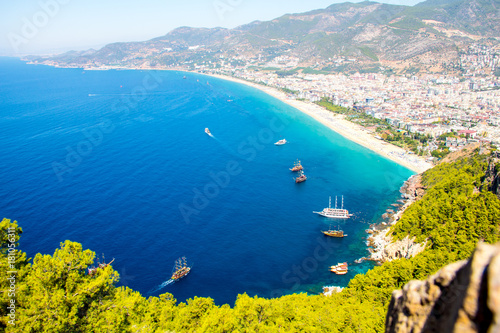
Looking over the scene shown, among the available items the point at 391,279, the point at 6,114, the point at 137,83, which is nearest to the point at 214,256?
the point at 391,279

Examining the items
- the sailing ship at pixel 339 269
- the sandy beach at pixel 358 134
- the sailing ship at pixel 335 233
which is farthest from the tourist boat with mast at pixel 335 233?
the sandy beach at pixel 358 134

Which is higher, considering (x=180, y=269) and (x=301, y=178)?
(x=180, y=269)

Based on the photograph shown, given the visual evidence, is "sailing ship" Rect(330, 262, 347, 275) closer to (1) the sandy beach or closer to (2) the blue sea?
(2) the blue sea

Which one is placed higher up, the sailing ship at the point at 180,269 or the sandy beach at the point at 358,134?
the sailing ship at the point at 180,269

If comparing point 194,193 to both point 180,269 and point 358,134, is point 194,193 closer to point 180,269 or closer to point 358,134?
point 180,269

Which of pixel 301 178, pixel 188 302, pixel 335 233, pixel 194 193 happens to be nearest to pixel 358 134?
pixel 301 178

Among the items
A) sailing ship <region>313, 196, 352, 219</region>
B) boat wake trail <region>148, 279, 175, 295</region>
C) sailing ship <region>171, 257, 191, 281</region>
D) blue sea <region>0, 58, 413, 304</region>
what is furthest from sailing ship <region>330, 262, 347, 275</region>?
boat wake trail <region>148, 279, 175, 295</region>

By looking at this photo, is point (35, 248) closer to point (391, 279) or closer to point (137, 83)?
point (391, 279)

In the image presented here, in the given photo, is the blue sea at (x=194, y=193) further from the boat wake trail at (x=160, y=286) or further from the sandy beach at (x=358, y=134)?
the sandy beach at (x=358, y=134)
